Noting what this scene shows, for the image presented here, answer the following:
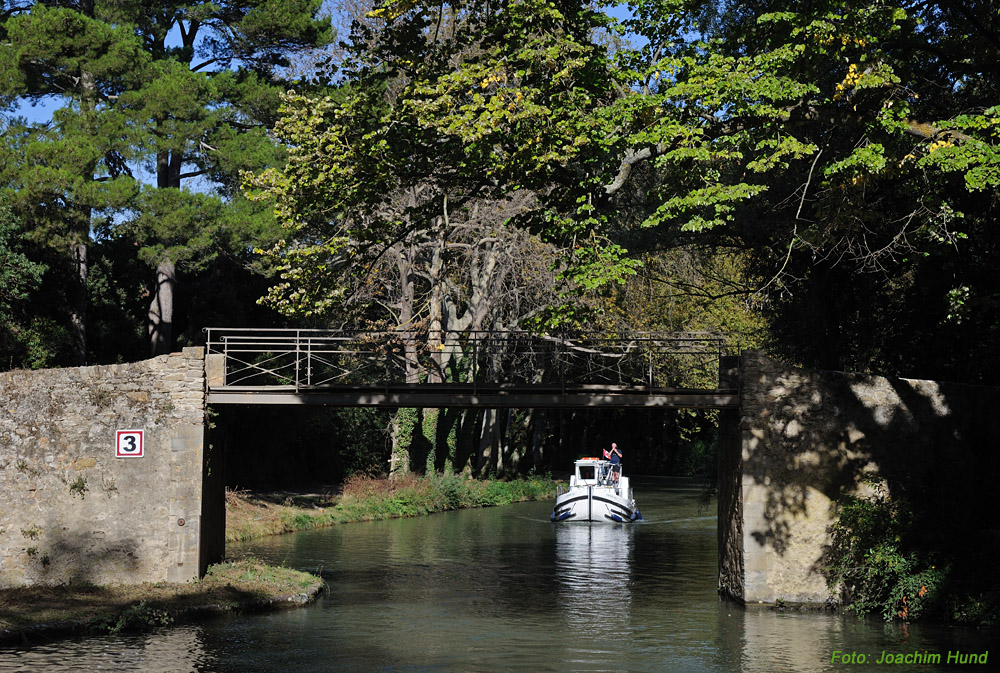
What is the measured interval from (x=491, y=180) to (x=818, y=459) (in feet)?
25.6

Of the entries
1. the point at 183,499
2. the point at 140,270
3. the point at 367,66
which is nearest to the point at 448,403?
the point at 183,499

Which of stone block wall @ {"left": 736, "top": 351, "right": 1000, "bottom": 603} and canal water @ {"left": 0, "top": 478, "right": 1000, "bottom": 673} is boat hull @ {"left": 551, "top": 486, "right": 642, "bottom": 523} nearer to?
canal water @ {"left": 0, "top": 478, "right": 1000, "bottom": 673}

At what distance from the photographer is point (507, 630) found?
1888 centimetres

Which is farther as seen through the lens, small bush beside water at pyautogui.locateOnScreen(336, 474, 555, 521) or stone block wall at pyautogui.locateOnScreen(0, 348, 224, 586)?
small bush beside water at pyautogui.locateOnScreen(336, 474, 555, 521)

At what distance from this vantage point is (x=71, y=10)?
105ft

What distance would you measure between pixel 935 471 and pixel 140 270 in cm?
2704

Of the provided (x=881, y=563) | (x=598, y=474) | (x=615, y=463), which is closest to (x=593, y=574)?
(x=881, y=563)

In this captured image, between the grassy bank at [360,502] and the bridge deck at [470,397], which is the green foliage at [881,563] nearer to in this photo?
the bridge deck at [470,397]

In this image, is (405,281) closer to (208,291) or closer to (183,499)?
(208,291)

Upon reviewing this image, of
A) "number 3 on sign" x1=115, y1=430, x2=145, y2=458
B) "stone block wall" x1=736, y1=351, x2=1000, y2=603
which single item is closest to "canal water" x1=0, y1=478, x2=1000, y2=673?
"stone block wall" x1=736, y1=351, x2=1000, y2=603

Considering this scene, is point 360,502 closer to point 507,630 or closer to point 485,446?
point 485,446

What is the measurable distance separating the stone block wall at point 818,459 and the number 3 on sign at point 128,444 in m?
10.6

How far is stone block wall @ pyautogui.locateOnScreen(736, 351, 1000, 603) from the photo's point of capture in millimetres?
20609

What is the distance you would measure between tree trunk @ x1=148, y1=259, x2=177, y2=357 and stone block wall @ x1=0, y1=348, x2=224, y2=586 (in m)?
14.6
